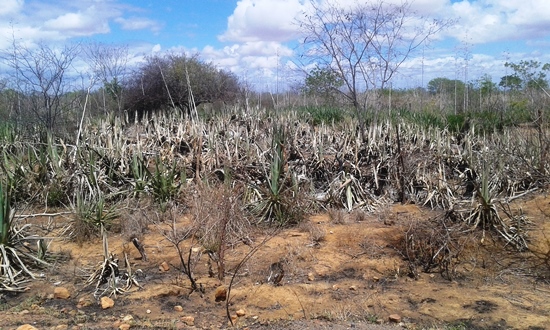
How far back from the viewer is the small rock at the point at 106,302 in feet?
18.8

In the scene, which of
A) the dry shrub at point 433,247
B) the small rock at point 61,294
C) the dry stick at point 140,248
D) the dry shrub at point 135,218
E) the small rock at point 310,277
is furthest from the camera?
the dry shrub at point 135,218

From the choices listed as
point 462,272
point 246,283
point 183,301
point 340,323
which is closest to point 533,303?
point 462,272

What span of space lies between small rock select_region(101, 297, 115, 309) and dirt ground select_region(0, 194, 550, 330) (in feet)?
0.19

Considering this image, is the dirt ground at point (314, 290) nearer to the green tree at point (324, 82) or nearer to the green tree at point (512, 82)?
the green tree at point (324, 82)

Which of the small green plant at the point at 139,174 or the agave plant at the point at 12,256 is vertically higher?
the small green plant at the point at 139,174

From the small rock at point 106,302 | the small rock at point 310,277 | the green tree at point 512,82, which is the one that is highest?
the green tree at point 512,82

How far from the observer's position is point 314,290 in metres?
6.20

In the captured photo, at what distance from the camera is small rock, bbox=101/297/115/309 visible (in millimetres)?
5730

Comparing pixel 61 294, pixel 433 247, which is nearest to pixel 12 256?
pixel 61 294

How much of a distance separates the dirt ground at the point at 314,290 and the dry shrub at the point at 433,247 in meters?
0.11

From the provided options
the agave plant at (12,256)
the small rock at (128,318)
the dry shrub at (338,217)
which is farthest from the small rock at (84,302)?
Answer: the dry shrub at (338,217)

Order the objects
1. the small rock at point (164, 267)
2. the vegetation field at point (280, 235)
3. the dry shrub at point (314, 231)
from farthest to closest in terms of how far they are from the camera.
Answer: the dry shrub at point (314, 231) → the small rock at point (164, 267) → the vegetation field at point (280, 235)

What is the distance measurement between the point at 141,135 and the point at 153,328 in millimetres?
8207

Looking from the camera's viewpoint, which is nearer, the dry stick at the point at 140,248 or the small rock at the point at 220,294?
the small rock at the point at 220,294
